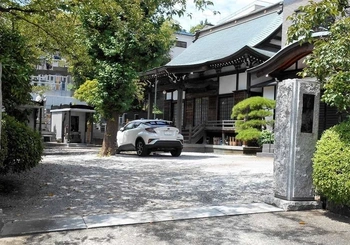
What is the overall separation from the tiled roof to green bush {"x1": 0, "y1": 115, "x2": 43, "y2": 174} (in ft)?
46.3

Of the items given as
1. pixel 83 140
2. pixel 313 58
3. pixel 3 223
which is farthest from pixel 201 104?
pixel 3 223

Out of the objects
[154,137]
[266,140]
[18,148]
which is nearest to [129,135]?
[154,137]

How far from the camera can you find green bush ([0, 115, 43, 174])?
6312 mm

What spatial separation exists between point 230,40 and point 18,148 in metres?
19.5

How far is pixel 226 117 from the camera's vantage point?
2222 centimetres

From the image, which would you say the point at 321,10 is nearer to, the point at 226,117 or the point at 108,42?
the point at 108,42

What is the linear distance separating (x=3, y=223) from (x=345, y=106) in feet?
17.0

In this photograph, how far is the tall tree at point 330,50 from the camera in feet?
17.7

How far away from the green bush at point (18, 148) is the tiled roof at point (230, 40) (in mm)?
14119

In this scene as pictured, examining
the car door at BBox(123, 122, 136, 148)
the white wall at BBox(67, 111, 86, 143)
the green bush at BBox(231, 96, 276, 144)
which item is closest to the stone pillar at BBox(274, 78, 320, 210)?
the car door at BBox(123, 122, 136, 148)

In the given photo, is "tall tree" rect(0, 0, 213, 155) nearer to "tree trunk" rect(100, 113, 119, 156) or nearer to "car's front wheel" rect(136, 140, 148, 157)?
"tree trunk" rect(100, 113, 119, 156)

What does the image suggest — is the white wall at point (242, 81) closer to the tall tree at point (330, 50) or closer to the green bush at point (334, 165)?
the tall tree at point (330, 50)

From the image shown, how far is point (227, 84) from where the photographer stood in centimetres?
2180

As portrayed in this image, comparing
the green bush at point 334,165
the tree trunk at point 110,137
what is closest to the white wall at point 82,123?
the tree trunk at point 110,137
